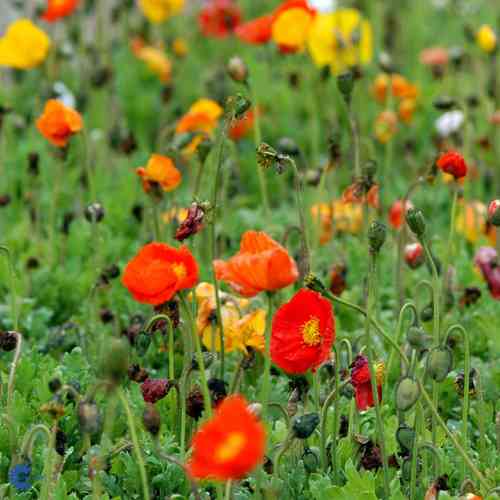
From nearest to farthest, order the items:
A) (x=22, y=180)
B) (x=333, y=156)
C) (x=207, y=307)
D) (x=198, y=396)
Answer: (x=198, y=396), (x=207, y=307), (x=333, y=156), (x=22, y=180)

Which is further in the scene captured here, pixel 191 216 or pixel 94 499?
pixel 191 216

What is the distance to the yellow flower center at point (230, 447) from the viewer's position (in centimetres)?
160

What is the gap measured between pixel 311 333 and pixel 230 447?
2.02 ft

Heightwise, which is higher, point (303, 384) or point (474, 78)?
point (303, 384)

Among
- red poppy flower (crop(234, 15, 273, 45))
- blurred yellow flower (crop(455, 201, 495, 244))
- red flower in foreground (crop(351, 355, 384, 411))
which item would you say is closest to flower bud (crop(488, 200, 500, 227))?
red flower in foreground (crop(351, 355, 384, 411))

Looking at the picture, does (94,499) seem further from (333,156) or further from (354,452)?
(333,156)

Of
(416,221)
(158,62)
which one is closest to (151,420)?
(416,221)

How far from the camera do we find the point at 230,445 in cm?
162

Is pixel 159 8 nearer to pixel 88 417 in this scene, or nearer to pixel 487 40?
pixel 487 40

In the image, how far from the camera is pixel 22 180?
4.13 meters

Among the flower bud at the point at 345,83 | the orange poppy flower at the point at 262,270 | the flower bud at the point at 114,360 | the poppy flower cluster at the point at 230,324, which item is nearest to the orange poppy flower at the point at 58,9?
the flower bud at the point at 345,83

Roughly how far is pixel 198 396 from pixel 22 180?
1.92m

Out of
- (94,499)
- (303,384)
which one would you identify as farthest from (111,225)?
(94,499)

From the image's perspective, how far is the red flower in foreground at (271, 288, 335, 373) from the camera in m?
2.21
